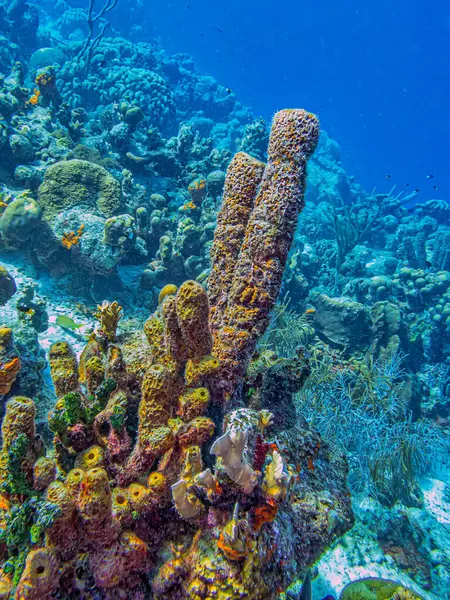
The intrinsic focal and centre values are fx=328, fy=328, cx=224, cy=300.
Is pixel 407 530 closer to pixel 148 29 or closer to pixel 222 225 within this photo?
pixel 222 225

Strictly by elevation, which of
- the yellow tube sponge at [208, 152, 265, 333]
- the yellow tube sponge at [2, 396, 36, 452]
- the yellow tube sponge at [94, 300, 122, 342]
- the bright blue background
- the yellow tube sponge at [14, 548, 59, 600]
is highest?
the bright blue background

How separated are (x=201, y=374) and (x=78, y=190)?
549 centimetres

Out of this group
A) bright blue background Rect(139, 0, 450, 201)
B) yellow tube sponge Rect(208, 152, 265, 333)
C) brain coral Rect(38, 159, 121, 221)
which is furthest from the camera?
bright blue background Rect(139, 0, 450, 201)

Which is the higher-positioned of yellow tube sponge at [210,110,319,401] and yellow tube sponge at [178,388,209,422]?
yellow tube sponge at [210,110,319,401]

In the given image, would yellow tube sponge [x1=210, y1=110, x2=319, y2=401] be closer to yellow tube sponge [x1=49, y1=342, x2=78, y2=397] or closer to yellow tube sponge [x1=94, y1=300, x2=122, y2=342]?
yellow tube sponge [x1=94, y1=300, x2=122, y2=342]

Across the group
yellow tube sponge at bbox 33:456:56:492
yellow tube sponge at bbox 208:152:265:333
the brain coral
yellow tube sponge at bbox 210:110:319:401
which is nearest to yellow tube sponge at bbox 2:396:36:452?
yellow tube sponge at bbox 33:456:56:492

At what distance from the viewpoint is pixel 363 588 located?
3113 millimetres

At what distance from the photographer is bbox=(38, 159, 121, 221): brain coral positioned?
611 centimetres

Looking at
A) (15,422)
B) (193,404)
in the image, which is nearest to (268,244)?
(193,404)

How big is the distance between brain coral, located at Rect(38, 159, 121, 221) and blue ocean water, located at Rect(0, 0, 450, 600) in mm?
42

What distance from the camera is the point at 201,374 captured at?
2.25m

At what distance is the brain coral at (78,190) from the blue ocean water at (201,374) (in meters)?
0.04

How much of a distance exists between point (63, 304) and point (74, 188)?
2265 millimetres

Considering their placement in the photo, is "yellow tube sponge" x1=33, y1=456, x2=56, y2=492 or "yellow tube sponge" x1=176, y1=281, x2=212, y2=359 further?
"yellow tube sponge" x1=176, y1=281, x2=212, y2=359
